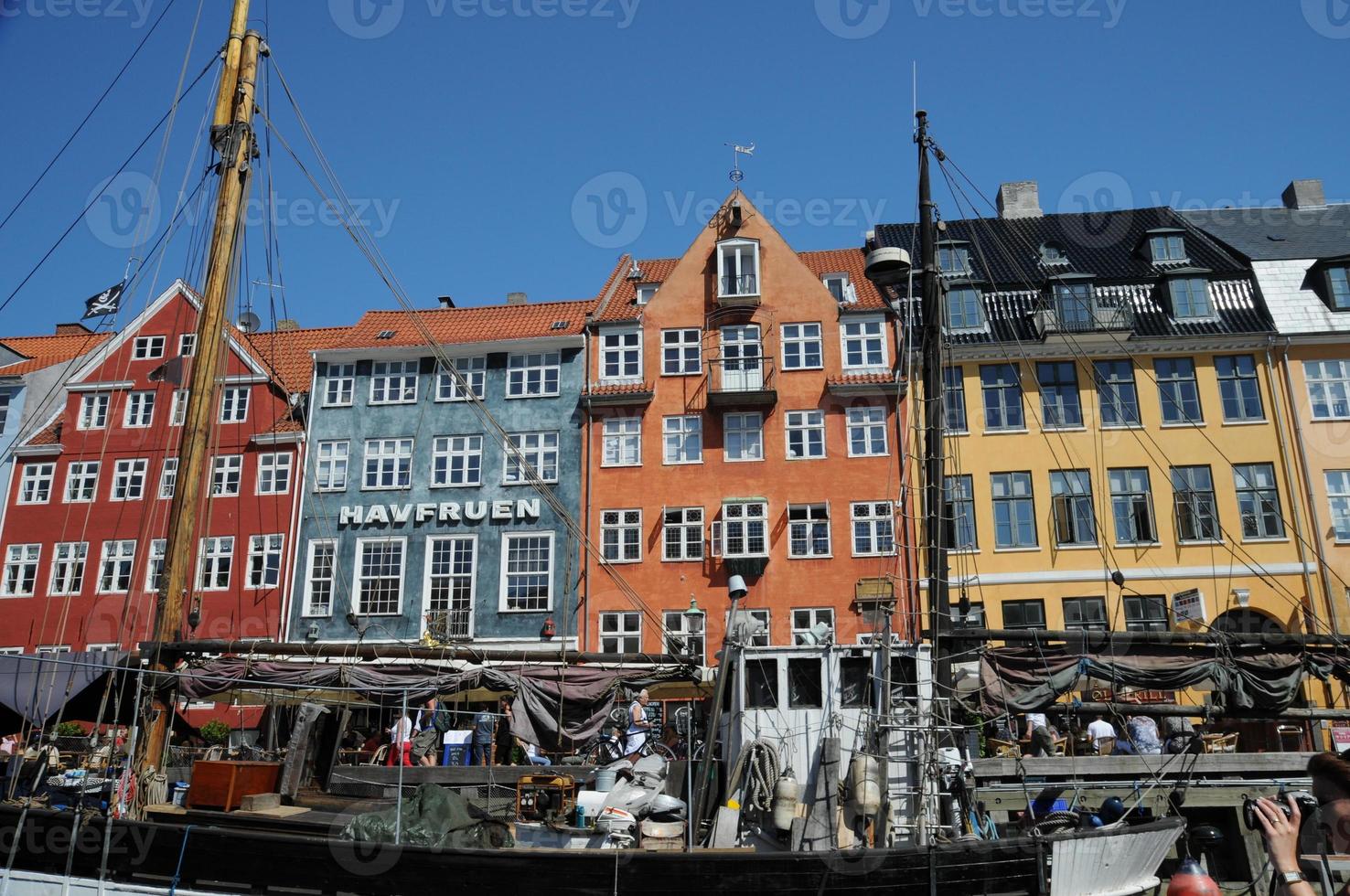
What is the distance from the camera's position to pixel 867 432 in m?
33.8

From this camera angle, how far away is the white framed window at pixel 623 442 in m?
34.6

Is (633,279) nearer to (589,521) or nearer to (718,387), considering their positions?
(718,387)

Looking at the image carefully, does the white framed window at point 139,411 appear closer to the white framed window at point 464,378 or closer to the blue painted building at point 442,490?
the blue painted building at point 442,490

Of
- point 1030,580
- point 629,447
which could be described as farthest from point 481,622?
point 1030,580

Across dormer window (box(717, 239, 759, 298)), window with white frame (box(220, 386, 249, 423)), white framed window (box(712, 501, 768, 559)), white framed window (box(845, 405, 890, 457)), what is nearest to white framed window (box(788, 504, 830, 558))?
white framed window (box(712, 501, 768, 559))

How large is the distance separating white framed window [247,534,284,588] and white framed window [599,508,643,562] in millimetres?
10418

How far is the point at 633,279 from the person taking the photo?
38.5m

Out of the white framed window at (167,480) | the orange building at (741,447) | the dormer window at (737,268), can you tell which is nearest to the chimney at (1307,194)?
the orange building at (741,447)

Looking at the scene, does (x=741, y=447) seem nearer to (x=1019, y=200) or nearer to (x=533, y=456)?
(x=533, y=456)

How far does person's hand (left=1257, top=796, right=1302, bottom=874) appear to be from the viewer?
4.52 m

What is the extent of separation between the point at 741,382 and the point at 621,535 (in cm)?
611

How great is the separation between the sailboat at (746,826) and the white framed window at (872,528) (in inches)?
517

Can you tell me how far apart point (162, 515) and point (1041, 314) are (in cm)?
2814

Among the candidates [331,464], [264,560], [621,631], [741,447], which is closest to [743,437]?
[741,447]
